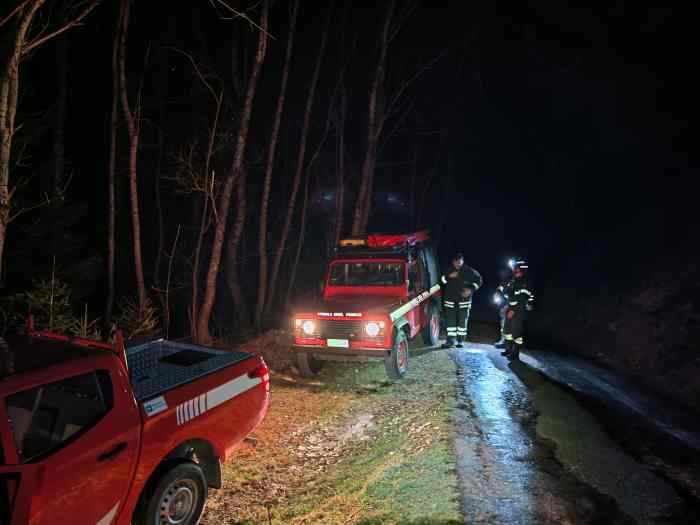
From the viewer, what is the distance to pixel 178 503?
360 cm

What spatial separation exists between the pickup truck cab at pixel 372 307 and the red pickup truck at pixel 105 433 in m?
3.41

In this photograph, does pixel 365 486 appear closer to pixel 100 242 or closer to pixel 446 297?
pixel 446 297

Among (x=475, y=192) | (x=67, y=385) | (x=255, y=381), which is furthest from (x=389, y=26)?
(x=475, y=192)

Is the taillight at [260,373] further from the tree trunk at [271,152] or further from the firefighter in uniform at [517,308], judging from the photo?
the tree trunk at [271,152]

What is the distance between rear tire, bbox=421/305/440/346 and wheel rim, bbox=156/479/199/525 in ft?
22.6

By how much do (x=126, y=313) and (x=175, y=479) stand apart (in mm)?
7200

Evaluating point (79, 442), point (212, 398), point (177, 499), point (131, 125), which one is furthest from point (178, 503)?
point (131, 125)

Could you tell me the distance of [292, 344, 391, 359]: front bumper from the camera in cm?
741

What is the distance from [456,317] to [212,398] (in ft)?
23.3

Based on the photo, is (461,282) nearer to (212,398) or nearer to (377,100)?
(212,398)

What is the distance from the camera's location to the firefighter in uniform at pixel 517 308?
9188 millimetres

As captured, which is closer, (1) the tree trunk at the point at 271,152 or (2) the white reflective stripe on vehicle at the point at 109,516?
(2) the white reflective stripe on vehicle at the point at 109,516

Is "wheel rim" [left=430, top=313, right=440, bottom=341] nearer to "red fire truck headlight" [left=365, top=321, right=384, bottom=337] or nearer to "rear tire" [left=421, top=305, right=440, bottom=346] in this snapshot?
"rear tire" [left=421, top=305, right=440, bottom=346]

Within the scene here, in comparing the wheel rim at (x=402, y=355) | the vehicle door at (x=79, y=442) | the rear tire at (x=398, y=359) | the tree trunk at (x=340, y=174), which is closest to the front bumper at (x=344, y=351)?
the rear tire at (x=398, y=359)
